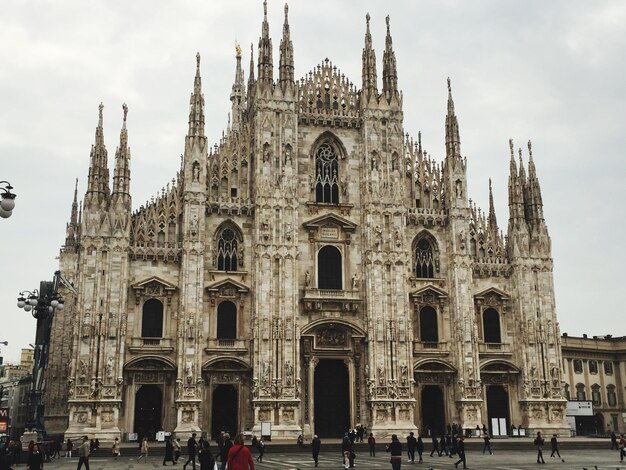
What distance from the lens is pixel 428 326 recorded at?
160 feet

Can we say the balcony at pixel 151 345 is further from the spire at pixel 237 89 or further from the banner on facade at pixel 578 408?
the spire at pixel 237 89

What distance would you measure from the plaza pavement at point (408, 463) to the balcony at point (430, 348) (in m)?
8.66

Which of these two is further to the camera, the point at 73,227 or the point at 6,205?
the point at 73,227

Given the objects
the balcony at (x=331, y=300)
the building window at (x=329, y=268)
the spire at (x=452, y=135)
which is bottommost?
the balcony at (x=331, y=300)

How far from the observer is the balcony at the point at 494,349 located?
4875cm

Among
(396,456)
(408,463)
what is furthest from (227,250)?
(396,456)

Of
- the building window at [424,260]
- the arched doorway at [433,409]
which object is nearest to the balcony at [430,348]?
the arched doorway at [433,409]

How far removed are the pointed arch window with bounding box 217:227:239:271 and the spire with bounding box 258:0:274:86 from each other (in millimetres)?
10106

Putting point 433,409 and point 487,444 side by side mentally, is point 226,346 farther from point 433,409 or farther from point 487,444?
point 487,444

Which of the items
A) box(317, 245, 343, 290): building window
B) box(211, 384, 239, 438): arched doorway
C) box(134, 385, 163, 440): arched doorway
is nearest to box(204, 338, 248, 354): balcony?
box(211, 384, 239, 438): arched doorway

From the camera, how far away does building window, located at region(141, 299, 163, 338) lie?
146ft

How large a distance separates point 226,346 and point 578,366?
43.2 metres

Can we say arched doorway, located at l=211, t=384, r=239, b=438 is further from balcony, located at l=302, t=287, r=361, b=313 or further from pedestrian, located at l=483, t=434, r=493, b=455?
pedestrian, located at l=483, t=434, r=493, b=455

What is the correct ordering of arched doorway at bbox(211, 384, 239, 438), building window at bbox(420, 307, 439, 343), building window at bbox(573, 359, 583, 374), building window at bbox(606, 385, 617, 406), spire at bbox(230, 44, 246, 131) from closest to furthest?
arched doorway at bbox(211, 384, 239, 438) → building window at bbox(420, 307, 439, 343) → building window at bbox(573, 359, 583, 374) → building window at bbox(606, 385, 617, 406) → spire at bbox(230, 44, 246, 131)
